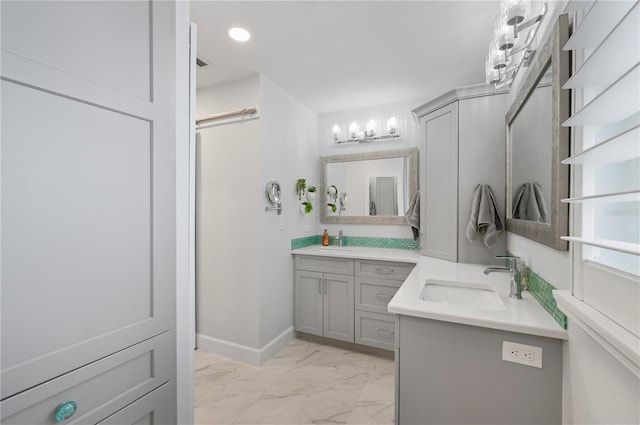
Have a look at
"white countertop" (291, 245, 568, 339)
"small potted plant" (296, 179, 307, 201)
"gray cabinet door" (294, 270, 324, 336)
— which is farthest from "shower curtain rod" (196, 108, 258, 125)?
"white countertop" (291, 245, 568, 339)

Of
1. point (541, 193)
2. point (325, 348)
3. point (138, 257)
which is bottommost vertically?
point (325, 348)

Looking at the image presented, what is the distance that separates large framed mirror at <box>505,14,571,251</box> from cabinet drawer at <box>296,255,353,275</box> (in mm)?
1363

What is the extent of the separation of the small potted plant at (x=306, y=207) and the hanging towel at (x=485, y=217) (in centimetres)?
154

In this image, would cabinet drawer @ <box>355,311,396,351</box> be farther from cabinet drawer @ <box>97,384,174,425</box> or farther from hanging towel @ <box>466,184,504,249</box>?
cabinet drawer @ <box>97,384,174,425</box>

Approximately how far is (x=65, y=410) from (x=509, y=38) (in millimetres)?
2123

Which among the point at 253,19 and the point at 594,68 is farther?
the point at 253,19

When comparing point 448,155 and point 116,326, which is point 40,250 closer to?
point 116,326

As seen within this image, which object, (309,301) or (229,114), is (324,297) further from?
(229,114)

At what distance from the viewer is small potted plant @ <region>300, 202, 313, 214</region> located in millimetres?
3027

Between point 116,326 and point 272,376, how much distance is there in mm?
1684

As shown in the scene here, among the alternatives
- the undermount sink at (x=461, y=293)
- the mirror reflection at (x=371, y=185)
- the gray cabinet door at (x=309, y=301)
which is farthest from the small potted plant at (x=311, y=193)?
the undermount sink at (x=461, y=293)

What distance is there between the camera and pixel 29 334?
2.39 ft

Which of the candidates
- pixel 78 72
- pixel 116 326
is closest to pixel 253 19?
pixel 78 72

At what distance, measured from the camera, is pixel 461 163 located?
2.23 m
